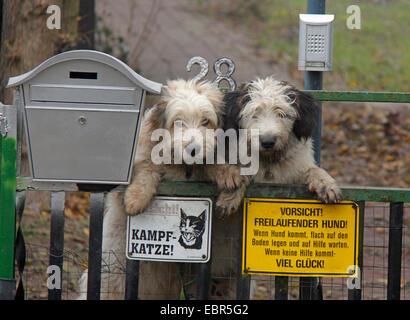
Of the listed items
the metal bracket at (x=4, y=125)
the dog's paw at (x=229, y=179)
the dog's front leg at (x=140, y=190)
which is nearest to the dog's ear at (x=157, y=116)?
the dog's front leg at (x=140, y=190)

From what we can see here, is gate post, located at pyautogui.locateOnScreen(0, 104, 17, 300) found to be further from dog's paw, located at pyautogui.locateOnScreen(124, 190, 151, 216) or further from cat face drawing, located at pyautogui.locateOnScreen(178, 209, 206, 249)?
cat face drawing, located at pyautogui.locateOnScreen(178, 209, 206, 249)

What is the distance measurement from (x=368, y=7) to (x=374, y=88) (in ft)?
14.8

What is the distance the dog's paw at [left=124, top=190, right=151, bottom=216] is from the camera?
147 inches

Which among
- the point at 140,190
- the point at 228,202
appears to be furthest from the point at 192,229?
the point at 140,190

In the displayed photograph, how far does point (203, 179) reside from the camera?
13.3 ft

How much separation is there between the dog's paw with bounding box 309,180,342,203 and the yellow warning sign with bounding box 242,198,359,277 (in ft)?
0.12

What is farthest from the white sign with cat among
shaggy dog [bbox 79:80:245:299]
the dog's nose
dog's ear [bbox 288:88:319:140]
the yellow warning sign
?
dog's ear [bbox 288:88:319:140]

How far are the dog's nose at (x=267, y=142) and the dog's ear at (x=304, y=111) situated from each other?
24cm

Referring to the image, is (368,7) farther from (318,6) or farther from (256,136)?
(256,136)

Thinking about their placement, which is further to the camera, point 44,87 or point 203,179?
point 203,179

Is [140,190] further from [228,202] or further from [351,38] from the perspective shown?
[351,38]

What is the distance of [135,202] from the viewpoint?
374cm

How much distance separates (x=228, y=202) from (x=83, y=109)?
0.92 meters

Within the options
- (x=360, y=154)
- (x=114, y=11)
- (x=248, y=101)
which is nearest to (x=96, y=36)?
(x=114, y=11)
